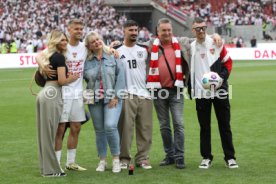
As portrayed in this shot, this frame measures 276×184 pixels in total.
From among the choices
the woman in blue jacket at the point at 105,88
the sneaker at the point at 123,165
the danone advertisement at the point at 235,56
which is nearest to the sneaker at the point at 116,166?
the woman in blue jacket at the point at 105,88

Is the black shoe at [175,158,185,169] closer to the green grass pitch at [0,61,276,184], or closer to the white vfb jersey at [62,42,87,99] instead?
the green grass pitch at [0,61,276,184]

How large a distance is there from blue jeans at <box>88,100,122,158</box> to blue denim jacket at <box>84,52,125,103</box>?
0.15 meters

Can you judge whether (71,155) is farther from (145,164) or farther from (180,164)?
(180,164)

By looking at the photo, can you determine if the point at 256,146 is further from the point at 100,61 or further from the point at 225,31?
the point at 225,31

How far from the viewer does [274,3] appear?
5397 centimetres

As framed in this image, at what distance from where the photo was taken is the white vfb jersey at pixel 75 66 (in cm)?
849

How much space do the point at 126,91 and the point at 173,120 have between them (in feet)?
2.64

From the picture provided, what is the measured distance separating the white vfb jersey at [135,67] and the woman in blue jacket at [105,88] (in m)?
0.25

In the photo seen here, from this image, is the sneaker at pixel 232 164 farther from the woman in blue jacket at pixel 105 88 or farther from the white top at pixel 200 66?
the woman in blue jacket at pixel 105 88

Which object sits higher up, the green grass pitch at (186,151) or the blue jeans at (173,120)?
the blue jeans at (173,120)

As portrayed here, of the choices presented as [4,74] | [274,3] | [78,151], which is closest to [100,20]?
[274,3]

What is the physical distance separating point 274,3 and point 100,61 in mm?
47707

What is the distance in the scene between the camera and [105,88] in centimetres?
849

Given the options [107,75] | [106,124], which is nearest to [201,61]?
[107,75]
